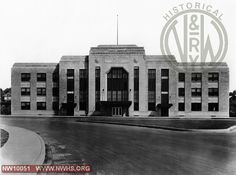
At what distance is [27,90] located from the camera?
6094cm

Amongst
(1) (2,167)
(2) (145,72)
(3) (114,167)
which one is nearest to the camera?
(1) (2,167)

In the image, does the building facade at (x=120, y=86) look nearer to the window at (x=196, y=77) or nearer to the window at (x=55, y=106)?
the window at (x=196, y=77)

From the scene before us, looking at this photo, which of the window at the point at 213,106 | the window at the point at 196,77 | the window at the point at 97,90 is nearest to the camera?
the window at the point at 97,90

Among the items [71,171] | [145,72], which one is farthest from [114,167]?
[145,72]

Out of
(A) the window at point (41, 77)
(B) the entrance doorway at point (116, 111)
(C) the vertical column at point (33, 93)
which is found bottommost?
(B) the entrance doorway at point (116, 111)

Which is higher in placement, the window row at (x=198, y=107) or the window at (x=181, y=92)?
the window at (x=181, y=92)

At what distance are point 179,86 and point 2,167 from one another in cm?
5516

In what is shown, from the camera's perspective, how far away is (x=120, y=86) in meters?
57.1

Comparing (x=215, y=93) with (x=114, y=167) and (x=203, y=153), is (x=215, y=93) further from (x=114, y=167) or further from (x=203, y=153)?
(x=114, y=167)

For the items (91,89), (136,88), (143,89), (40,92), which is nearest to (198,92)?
(143,89)

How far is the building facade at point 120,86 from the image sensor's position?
57.0m

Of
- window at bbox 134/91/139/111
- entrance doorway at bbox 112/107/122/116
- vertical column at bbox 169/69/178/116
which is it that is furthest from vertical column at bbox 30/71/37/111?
vertical column at bbox 169/69/178/116

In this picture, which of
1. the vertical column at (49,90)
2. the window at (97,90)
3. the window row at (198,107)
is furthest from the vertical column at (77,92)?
the window row at (198,107)

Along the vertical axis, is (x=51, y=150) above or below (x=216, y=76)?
below
